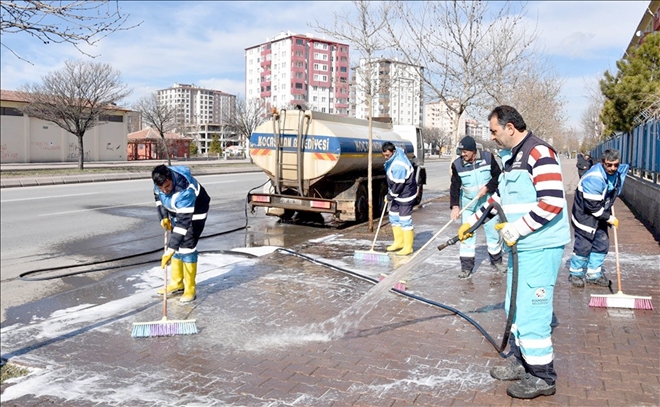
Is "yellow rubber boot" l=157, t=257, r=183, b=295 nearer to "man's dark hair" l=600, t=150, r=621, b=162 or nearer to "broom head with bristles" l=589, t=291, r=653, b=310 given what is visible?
"broom head with bristles" l=589, t=291, r=653, b=310

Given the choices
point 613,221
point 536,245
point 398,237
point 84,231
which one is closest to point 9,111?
point 84,231

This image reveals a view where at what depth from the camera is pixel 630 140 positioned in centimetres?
2103

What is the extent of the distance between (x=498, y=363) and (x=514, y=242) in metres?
1.34

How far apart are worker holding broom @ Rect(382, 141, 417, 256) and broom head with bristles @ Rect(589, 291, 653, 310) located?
3.31 m

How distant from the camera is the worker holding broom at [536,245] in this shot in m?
3.86

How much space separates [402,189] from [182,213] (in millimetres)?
3940

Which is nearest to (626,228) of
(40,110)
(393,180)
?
(393,180)

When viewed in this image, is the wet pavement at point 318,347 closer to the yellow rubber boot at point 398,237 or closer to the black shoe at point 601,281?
the black shoe at point 601,281

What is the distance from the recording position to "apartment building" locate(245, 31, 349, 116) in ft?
355

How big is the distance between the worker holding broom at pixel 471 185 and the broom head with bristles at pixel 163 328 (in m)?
3.73

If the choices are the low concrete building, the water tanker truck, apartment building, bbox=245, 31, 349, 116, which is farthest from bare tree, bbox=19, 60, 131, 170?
apartment building, bbox=245, 31, 349, 116

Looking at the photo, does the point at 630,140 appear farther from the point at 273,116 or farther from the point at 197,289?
the point at 197,289

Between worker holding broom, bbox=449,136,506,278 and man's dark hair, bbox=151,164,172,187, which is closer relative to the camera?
man's dark hair, bbox=151,164,172,187

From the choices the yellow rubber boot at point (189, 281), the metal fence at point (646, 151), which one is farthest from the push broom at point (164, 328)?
the metal fence at point (646, 151)
